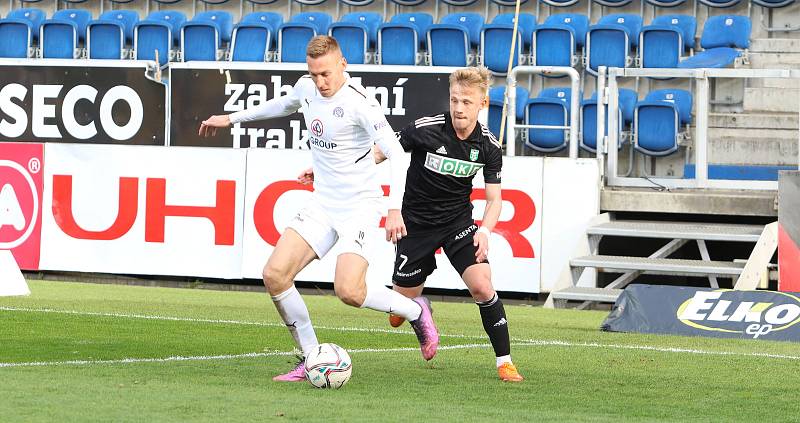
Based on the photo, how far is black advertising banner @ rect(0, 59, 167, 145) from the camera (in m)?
16.7

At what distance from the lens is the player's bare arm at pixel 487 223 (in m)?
8.21

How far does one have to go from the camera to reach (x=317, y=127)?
8.33 metres

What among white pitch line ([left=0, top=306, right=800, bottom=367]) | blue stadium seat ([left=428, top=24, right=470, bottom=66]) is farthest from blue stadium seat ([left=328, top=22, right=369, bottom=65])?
white pitch line ([left=0, top=306, right=800, bottom=367])

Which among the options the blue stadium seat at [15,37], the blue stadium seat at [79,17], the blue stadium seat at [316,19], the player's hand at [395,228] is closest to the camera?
the player's hand at [395,228]

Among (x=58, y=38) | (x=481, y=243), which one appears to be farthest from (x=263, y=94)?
(x=481, y=243)

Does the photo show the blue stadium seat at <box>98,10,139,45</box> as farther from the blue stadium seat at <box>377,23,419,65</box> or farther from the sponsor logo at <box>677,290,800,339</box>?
the sponsor logo at <box>677,290,800,339</box>

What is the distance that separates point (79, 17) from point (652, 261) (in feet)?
37.6

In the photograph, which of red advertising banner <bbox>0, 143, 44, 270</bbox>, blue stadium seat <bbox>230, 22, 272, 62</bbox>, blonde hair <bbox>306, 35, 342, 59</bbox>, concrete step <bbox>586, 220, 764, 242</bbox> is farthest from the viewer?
blue stadium seat <bbox>230, 22, 272, 62</bbox>

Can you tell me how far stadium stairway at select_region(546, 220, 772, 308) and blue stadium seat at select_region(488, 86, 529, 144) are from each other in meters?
2.67

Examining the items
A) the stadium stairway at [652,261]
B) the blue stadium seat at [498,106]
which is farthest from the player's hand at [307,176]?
the blue stadium seat at [498,106]

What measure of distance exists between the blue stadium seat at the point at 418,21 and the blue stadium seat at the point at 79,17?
489 centimetres

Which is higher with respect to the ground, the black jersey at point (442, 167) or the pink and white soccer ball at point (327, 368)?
the black jersey at point (442, 167)

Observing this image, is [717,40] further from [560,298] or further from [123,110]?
[123,110]

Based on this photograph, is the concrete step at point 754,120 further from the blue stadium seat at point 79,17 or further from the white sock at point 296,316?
the white sock at point 296,316
